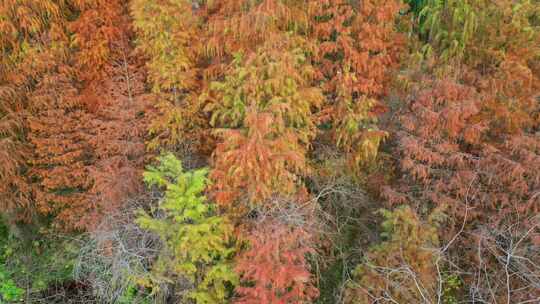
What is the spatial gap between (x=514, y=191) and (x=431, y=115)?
7.15ft

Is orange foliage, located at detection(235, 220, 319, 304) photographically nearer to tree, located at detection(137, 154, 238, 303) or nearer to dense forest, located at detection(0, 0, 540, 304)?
dense forest, located at detection(0, 0, 540, 304)

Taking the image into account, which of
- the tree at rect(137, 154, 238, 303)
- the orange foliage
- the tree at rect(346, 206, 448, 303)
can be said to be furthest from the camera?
the tree at rect(346, 206, 448, 303)

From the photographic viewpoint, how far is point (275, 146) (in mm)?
5750

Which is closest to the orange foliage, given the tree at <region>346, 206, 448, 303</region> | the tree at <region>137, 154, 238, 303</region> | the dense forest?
the dense forest

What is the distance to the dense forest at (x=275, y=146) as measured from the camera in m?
5.88

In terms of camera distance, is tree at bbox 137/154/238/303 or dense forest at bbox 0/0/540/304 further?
dense forest at bbox 0/0/540/304

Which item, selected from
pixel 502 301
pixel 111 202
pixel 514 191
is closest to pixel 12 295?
pixel 111 202

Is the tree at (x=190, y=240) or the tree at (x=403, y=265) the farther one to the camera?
the tree at (x=403, y=265)

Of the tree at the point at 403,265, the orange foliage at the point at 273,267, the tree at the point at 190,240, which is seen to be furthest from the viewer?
the tree at the point at 403,265

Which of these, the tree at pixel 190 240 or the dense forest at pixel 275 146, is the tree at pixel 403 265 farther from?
the tree at pixel 190 240

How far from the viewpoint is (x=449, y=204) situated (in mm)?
6773

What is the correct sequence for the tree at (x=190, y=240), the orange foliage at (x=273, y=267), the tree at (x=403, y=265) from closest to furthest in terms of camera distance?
1. the orange foliage at (x=273, y=267)
2. the tree at (x=190, y=240)
3. the tree at (x=403, y=265)

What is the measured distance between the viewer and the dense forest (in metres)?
5.88

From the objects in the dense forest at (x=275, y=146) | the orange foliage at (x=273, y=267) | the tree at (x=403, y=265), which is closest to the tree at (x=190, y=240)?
the dense forest at (x=275, y=146)
